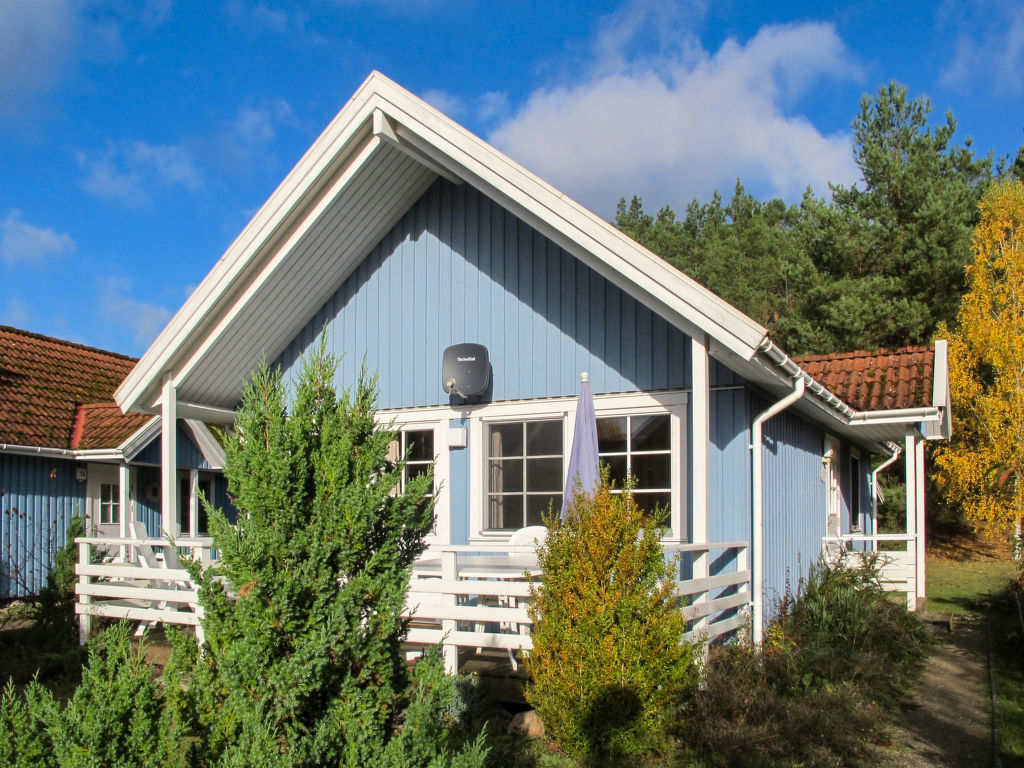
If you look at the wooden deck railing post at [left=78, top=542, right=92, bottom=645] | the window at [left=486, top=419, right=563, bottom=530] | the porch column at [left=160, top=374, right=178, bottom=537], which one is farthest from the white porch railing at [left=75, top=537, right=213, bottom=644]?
the window at [left=486, top=419, right=563, bottom=530]

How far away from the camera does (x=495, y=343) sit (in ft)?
30.6

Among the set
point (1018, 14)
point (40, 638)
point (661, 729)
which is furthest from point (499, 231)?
point (1018, 14)

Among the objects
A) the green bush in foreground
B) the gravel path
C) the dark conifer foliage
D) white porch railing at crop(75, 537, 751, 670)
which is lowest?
the gravel path

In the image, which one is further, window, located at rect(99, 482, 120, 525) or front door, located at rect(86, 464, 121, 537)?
window, located at rect(99, 482, 120, 525)

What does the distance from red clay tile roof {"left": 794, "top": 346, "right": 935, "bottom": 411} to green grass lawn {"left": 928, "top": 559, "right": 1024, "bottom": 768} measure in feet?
9.07

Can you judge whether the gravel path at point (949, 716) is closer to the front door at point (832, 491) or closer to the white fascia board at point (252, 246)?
the front door at point (832, 491)

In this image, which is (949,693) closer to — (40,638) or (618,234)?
(618,234)

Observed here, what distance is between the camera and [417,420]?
9703 mm

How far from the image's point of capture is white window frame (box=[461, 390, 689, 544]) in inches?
323

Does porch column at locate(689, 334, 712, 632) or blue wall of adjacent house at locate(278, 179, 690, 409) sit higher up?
blue wall of adjacent house at locate(278, 179, 690, 409)

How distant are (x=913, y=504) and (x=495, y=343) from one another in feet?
20.9

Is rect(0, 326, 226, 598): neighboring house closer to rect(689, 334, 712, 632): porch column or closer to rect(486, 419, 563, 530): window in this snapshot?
rect(486, 419, 563, 530): window

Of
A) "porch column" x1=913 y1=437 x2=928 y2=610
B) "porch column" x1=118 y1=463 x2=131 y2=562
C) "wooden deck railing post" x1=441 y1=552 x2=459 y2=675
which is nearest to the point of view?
"wooden deck railing post" x1=441 y1=552 x2=459 y2=675

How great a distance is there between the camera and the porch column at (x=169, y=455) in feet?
29.6
